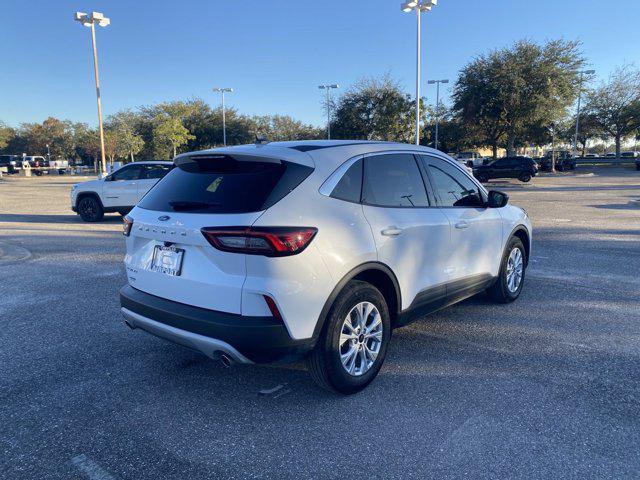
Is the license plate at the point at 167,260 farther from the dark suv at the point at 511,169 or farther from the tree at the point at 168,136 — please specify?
the tree at the point at 168,136

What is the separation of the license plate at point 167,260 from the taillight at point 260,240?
0.36m

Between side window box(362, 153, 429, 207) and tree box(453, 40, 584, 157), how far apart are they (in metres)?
34.8

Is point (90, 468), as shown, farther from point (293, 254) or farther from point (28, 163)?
point (28, 163)

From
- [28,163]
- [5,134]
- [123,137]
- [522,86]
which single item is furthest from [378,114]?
[5,134]

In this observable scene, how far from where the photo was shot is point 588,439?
2914 mm

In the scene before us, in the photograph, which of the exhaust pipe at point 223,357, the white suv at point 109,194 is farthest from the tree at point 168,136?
the exhaust pipe at point 223,357

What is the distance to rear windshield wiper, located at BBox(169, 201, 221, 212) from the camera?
3.17 meters

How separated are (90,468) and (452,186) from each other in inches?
144

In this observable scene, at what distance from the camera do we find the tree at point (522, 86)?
34.8m

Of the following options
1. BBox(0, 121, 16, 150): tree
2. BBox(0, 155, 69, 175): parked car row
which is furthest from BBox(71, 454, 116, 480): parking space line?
BBox(0, 121, 16, 150): tree

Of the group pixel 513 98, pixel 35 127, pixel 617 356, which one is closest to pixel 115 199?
pixel 617 356

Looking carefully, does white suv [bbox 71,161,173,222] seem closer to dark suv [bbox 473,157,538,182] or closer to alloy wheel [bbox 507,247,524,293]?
alloy wheel [bbox 507,247,524,293]

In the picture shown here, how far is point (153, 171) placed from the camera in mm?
14461

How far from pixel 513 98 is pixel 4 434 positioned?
124 ft
